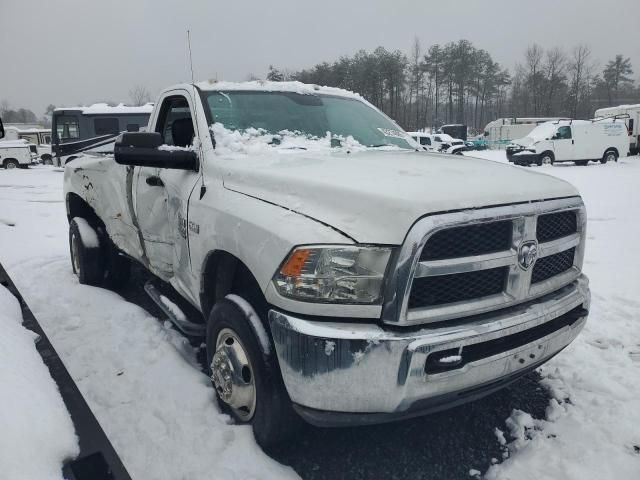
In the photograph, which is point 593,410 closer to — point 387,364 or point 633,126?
point 387,364

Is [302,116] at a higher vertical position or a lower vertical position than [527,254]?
higher

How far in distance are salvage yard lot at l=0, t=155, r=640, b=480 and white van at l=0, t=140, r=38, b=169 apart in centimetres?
3152

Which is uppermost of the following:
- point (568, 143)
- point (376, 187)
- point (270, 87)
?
point (270, 87)

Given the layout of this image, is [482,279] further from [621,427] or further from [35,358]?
[35,358]

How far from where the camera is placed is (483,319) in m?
2.13

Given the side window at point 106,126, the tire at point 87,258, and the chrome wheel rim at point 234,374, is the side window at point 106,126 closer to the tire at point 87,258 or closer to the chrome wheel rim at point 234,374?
the tire at point 87,258

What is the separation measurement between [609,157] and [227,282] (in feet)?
93.3

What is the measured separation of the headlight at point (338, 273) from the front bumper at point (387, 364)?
11 cm

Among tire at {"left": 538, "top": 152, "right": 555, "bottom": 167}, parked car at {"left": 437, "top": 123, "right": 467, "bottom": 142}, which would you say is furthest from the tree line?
tire at {"left": 538, "top": 152, "right": 555, "bottom": 167}

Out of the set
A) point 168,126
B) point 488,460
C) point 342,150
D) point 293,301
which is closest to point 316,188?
point 293,301

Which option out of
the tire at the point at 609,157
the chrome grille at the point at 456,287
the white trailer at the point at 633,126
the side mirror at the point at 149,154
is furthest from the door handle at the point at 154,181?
the white trailer at the point at 633,126

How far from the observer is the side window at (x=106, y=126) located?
20.5 m

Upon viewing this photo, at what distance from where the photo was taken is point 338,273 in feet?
6.51

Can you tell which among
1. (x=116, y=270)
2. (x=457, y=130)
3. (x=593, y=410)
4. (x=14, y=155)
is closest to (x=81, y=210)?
(x=116, y=270)
